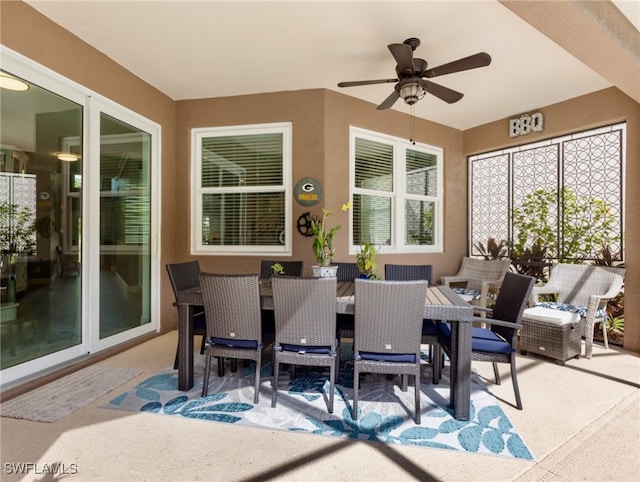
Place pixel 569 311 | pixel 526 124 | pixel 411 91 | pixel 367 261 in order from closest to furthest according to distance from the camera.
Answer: pixel 367 261 → pixel 411 91 → pixel 569 311 → pixel 526 124

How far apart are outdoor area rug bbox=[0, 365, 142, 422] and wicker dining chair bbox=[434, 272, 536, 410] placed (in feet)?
8.79

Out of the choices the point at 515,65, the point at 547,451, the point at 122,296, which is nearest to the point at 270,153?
the point at 122,296

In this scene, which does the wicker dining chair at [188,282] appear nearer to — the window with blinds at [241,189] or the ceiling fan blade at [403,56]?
the window with blinds at [241,189]

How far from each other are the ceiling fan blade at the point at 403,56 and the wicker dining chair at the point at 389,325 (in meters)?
1.81

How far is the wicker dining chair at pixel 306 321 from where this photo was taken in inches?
90.0

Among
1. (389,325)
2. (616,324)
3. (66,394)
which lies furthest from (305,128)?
(616,324)

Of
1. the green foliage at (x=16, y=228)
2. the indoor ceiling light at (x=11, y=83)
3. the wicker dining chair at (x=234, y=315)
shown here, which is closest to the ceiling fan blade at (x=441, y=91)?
the wicker dining chair at (x=234, y=315)

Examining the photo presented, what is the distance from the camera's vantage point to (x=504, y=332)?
258 centimetres

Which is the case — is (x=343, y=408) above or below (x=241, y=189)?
below

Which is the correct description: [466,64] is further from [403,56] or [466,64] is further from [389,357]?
[389,357]

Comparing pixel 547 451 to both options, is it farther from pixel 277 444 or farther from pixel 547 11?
pixel 547 11

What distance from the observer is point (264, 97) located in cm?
438

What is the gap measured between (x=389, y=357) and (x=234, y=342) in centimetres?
112

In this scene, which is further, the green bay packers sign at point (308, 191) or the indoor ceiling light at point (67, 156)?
the green bay packers sign at point (308, 191)
